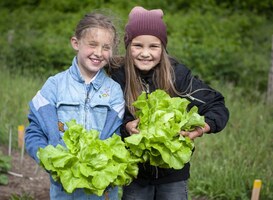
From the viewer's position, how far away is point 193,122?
125 inches

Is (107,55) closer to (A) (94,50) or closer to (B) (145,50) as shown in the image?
(A) (94,50)

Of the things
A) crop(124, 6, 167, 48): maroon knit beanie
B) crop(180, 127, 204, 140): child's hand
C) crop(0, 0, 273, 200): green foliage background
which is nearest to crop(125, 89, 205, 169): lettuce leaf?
crop(180, 127, 204, 140): child's hand

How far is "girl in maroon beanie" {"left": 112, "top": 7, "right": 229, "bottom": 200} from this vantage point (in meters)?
3.44

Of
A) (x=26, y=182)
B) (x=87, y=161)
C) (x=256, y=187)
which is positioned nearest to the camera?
(x=87, y=161)

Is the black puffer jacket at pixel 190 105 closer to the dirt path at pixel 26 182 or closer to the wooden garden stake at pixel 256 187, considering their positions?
the wooden garden stake at pixel 256 187

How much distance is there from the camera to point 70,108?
334 cm

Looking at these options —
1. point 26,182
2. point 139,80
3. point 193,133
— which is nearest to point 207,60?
point 26,182

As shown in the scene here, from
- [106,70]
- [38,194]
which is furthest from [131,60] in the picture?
[38,194]

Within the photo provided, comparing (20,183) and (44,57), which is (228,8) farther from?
(20,183)

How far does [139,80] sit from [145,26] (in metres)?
0.33

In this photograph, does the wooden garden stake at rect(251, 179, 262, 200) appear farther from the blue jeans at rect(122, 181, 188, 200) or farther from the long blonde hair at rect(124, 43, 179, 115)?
the long blonde hair at rect(124, 43, 179, 115)

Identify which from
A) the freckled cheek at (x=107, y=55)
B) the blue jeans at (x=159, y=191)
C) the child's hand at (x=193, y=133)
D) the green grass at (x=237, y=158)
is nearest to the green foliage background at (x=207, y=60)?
the green grass at (x=237, y=158)

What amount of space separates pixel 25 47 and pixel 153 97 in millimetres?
6725

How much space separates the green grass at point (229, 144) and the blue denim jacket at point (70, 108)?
6.98 ft
